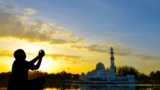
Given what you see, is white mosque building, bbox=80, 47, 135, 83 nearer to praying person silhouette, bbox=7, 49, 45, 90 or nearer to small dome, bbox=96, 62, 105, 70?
small dome, bbox=96, 62, 105, 70

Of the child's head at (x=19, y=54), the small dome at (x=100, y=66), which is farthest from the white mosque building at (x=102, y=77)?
the child's head at (x=19, y=54)

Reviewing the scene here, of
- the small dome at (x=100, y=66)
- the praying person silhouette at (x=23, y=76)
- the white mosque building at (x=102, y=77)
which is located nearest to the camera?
the praying person silhouette at (x=23, y=76)

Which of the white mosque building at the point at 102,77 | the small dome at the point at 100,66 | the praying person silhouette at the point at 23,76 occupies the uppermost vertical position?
the small dome at the point at 100,66

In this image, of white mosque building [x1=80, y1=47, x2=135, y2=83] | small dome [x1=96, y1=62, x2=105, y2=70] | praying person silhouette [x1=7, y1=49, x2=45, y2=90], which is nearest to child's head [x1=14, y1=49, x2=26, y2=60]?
praying person silhouette [x1=7, y1=49, x2=45, y2=90]

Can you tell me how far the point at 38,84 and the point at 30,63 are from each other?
1.83ft

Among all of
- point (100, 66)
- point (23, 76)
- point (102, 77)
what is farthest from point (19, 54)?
point (100, 66)

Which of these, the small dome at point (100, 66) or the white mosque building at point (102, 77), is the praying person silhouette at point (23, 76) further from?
the small dome at point (100, 66)

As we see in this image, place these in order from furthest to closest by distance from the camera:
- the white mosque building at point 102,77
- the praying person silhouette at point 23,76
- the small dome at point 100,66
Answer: the small dome at point 100,66
the white mosque building at point 102,77
the praying person silhouette at point 23,76

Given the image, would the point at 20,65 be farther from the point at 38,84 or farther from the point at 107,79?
the point at 107,79

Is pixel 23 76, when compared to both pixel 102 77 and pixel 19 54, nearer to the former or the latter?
pixel 19 54

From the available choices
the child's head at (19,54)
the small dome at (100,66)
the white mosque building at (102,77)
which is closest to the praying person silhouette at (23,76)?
the child's head at (19,54)

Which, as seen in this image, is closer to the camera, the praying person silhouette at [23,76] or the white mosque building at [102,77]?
the praying person silhouette at [23,76]

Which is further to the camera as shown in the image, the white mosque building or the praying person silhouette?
the white mosque building

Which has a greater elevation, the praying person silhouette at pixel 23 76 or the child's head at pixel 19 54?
the child's head at pixel 19 54
